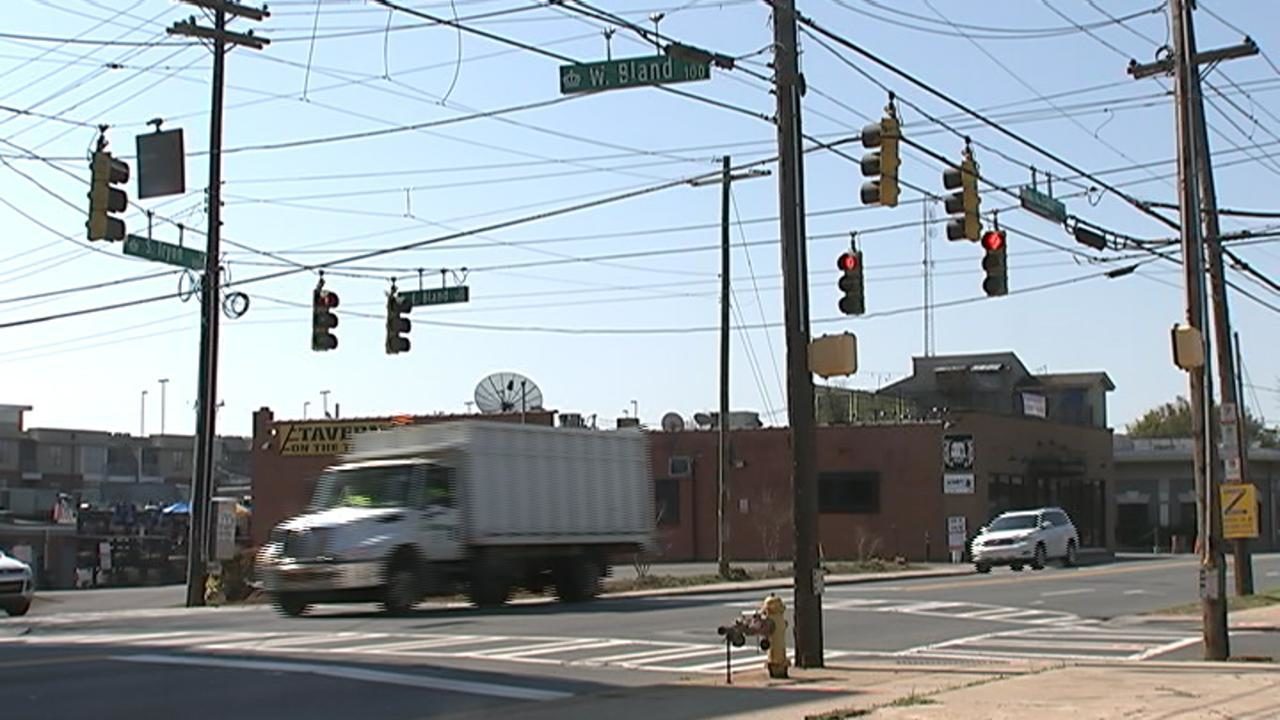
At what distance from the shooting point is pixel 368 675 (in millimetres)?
16547

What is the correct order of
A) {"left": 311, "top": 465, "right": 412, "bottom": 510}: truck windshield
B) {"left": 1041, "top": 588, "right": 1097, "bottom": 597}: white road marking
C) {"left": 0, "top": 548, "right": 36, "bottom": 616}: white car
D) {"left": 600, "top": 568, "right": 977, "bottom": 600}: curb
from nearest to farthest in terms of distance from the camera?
{"left": 311, "top": 465, "right": 412, "bottom": 510}: truck windshield < {"left": 0, "top": 548, "right": 36, "bottom": 616}: white car < {"left": 1041, "top": 588, "right": 1097, "bottom": 597}: white road marking < {"left": 600, "top": 568, "right": 977, "bottom": 600}: curb

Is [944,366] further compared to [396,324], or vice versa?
[944,366]

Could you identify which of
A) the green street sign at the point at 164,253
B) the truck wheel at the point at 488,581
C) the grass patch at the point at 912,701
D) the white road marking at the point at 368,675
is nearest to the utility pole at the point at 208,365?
the green street sign at the point at 164,253

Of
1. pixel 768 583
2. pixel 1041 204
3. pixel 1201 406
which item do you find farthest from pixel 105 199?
pixel 768 583

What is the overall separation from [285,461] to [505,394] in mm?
10181

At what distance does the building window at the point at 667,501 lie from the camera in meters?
57.9

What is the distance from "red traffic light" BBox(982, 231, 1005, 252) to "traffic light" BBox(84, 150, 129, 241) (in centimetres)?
1179

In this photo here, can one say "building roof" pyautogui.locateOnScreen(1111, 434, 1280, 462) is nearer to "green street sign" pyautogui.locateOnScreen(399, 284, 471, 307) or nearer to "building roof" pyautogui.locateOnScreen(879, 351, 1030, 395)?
"building roof" pyautogui.locateOnScreen(879, 351, 1030, 395)

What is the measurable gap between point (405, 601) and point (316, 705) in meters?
12.5

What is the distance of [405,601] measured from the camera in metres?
26.7

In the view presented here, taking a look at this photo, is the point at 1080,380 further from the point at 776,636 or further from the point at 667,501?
the point at 776,636

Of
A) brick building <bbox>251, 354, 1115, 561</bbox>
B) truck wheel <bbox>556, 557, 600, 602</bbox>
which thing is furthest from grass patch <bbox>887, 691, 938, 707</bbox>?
brick building <bbox>251, 354, 1115, 561</bbox>

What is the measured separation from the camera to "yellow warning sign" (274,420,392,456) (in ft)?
203

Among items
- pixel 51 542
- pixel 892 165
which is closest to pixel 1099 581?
pixel 892 165
